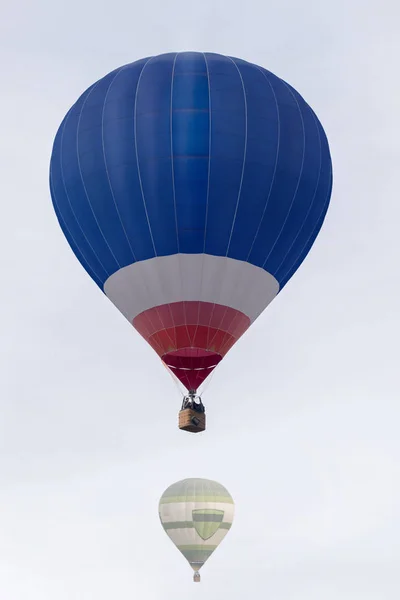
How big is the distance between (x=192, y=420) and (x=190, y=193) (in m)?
4.93

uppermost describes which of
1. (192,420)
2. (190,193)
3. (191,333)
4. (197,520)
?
(190,193)

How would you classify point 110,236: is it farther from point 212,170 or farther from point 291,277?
point 291,277

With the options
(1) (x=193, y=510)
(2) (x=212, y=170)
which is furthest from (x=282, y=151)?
(1) (x=193, y=510)

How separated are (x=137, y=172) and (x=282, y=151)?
10.3 feet

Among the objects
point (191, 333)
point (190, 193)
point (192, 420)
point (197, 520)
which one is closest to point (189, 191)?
point (190, 193)

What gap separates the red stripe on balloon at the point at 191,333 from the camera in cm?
2725

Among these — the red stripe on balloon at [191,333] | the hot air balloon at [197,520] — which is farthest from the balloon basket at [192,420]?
the hot air balloon at [197,520]

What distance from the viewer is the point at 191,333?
89.6 ft

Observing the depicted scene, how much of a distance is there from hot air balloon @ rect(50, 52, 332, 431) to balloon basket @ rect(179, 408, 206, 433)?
31mm

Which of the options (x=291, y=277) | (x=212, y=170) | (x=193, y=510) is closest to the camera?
(x=212, y=170)

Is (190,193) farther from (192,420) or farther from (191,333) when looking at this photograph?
(192,420)

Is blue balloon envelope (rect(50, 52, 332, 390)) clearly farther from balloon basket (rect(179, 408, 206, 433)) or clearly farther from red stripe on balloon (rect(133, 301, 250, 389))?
balloon basket (rect(179, 408, 206, 433))

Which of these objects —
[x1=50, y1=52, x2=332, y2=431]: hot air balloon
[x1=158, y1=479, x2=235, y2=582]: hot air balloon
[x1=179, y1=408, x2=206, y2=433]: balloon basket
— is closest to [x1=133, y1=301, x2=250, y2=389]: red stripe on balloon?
[x1=50, y1=52, x2=332, y2=431]: hot air balloon

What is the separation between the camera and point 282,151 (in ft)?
88.7
